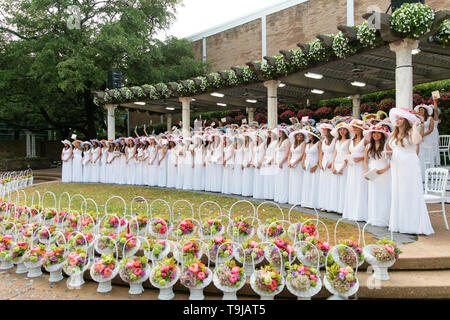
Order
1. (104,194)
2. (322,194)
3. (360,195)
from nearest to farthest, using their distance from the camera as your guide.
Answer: (360,195) < (322,194) < (104,194)

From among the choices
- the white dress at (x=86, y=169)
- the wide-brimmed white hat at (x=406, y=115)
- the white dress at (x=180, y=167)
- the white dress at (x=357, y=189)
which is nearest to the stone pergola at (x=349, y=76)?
the white dress at (x=357, y=189)

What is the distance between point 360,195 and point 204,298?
3709 mm

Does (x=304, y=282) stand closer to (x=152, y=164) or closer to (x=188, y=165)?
(x=188, y=165)

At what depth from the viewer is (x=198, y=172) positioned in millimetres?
11859

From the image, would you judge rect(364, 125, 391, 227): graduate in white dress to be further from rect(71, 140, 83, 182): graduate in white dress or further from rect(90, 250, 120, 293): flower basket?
rect(71, 140, 83, 182): graduate in white dress

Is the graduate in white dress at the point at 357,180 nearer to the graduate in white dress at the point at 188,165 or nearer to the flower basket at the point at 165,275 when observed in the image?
the flower basket at the point at 165,275

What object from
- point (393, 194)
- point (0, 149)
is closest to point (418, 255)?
point (393, 194)

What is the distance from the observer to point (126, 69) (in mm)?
20828

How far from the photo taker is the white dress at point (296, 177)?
8.21m

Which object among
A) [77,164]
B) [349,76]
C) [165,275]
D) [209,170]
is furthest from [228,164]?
[77,164]

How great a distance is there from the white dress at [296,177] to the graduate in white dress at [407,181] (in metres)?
2.67

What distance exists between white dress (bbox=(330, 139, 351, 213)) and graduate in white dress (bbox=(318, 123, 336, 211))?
84mm
